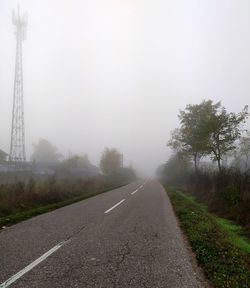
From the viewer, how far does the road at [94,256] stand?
15.8 ft

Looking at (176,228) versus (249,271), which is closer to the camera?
(249,271)

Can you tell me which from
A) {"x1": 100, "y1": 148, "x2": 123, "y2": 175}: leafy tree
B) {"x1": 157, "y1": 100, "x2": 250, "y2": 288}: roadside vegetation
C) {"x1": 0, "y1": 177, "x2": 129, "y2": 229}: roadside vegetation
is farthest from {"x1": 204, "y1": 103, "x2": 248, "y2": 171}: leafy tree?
{"x1": 100, "y1": 148, "x2": 123, "y2": 175}: leafy tree

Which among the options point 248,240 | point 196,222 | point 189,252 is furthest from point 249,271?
point 196,222

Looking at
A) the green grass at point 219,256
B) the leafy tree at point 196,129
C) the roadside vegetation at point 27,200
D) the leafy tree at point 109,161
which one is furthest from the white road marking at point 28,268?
the leafy tree at point 109,161

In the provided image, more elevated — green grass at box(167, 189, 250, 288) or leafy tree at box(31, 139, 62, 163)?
leafy tree at box(31, 139, 62, 163)

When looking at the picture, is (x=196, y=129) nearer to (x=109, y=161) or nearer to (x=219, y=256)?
(x=219, y=256)

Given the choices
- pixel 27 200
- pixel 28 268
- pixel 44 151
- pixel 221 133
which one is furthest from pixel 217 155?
pixel 44 151

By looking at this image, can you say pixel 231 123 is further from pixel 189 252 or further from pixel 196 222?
pixel 189 252

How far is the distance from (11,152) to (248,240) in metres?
41.3

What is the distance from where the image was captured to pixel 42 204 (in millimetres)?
17469

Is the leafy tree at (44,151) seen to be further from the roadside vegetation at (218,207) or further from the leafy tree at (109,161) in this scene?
the roadside vegetation at (218,207)

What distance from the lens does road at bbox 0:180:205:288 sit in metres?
4.82

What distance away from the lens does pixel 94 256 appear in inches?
243

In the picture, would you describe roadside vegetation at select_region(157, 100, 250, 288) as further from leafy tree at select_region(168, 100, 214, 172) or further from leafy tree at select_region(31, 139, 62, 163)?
leafy tree at select_region(31, 139, 62, 163)
